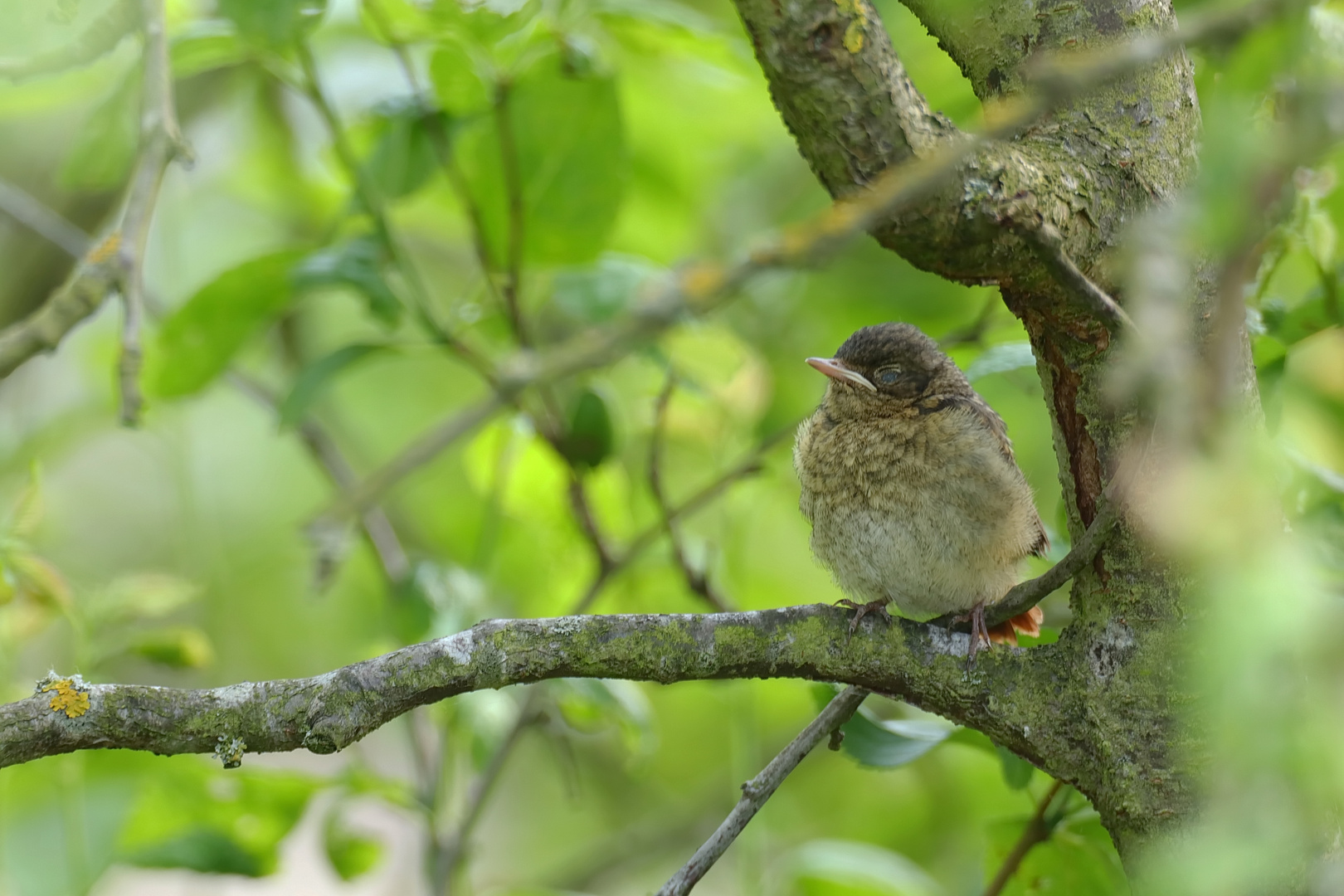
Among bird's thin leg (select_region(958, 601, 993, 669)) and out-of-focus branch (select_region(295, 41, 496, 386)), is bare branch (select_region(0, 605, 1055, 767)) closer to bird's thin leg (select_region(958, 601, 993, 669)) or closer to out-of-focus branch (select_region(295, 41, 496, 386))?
bird's thin leg (select_region(958, 601, 993, 669))

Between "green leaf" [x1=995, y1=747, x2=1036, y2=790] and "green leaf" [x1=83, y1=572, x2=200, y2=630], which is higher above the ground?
"green leaf" [x1=83, y1=572, x2=200, y2=630]

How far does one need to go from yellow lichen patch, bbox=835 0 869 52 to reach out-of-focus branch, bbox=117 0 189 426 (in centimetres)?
135

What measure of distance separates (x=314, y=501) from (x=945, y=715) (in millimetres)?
4400

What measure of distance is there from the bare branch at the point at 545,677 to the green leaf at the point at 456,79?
5.34 feet

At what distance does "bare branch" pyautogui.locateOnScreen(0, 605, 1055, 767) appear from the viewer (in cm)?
164

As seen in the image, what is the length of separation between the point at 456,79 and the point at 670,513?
4.17 feet

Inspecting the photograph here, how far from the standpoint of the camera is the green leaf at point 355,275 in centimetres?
289

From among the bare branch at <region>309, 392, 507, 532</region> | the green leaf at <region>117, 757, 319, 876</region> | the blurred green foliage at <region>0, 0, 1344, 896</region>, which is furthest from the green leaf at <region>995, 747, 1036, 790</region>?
the green leaf at <region>117, 757, 319, 876</region>

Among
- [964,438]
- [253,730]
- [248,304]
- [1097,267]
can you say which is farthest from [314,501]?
[1097,267]

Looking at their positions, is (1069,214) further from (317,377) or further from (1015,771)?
(317,377)

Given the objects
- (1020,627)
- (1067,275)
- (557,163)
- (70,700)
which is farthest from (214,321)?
(1067,275)

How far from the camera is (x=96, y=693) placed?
5.32 feet

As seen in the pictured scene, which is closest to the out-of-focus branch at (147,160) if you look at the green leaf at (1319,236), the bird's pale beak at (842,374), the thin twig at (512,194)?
the thin twig at (512,194)

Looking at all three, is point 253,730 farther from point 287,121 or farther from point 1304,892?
point 287,121
